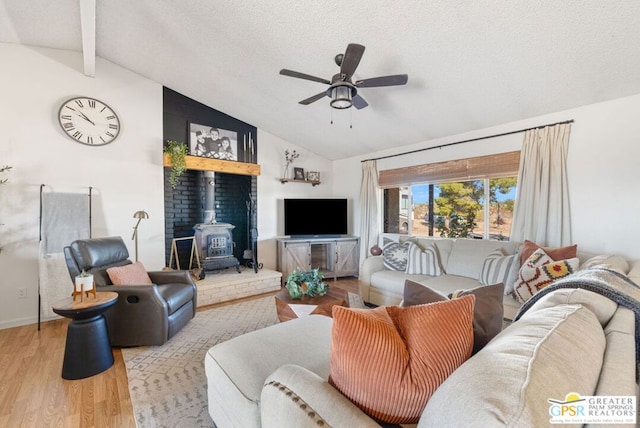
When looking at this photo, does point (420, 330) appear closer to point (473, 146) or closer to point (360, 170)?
point (473, 146)

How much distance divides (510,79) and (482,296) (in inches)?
94.2

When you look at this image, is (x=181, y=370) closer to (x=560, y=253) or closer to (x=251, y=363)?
(x=251, y=363)

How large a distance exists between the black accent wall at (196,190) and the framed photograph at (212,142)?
69 mm

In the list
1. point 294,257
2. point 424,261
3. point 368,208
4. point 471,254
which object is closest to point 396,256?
point 424,261

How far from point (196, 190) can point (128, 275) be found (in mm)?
2005

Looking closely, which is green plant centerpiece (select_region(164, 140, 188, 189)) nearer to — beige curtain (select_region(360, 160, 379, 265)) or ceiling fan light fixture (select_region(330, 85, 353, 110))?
ceiling fan light fixture (select_region(330, 85, 353, 110))

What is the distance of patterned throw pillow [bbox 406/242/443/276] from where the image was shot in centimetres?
327

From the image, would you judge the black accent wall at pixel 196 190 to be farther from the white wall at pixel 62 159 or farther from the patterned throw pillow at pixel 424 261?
the patterned throw pillow at pixel 424 261

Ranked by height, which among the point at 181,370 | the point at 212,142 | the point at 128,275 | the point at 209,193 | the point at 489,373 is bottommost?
the point at 181,370

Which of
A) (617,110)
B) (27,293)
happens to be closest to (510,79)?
(617,110)

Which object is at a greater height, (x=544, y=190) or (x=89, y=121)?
(x=89, y=121)

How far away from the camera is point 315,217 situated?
5141mm

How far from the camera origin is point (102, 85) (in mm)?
3504

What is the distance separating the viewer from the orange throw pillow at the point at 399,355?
32.2 inches
